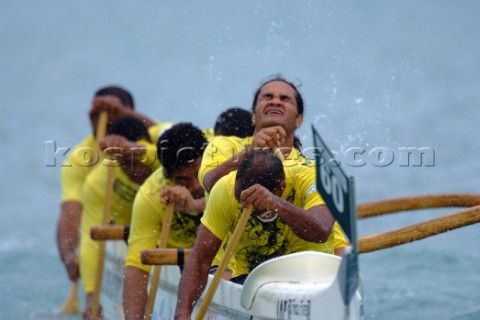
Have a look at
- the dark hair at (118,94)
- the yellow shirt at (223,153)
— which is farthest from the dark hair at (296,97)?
the dark hair at (118,94)

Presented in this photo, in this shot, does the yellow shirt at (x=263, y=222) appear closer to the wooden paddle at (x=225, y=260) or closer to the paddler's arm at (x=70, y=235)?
the wooden paddle at (x=225, y=260)

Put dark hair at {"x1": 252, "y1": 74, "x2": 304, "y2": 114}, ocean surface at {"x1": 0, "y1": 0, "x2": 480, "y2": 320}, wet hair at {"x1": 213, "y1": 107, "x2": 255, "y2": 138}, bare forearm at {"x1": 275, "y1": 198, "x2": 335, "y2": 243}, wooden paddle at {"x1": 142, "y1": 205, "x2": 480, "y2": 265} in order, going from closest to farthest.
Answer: bare forearm at {"x1": 275, "y1": 198, "x2": 335, "y2": 243} < dark hair at {"x1": 252, "y1": 74, "x2": 304, "y2": 114} < wooden paddle at {"x1": 142, "y1": 205, "x2": 480, "y2": 265} < wet hair at {"x1": 213, "y1": 107, "x2": 255, "y2": 138} < ocean surface at {"x1": 0, "y1": 0, "x2": 480, "y2": 320}

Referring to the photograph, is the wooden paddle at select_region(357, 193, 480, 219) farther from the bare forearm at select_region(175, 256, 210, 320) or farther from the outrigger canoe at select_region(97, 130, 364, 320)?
the bare forearm at select_region(175, 256, 210, 320)

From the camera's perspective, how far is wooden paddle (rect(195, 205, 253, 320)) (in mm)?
5043

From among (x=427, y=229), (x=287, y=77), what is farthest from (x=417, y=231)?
(x=287, y=77)

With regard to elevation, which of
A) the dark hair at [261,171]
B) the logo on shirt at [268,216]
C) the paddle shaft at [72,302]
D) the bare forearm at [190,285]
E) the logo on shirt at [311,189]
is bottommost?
the paddle shaft at [72,302]

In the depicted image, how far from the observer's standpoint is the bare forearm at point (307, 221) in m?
5.08

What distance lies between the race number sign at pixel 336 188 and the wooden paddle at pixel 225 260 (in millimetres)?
509

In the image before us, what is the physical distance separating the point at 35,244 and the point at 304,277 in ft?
22.2

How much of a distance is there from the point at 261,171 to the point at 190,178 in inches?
56.1

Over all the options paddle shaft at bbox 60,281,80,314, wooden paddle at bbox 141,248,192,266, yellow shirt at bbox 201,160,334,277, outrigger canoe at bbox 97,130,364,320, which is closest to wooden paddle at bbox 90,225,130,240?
wooden paddle at bbox 141,248,192,266

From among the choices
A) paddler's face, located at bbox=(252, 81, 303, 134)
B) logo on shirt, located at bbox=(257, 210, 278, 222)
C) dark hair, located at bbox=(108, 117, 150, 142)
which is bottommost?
logo on shirt, located at bbox=(257, 210, 278, 222)

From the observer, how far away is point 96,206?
326 inches

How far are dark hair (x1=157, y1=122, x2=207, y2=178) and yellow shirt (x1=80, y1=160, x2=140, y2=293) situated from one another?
1169 mm
